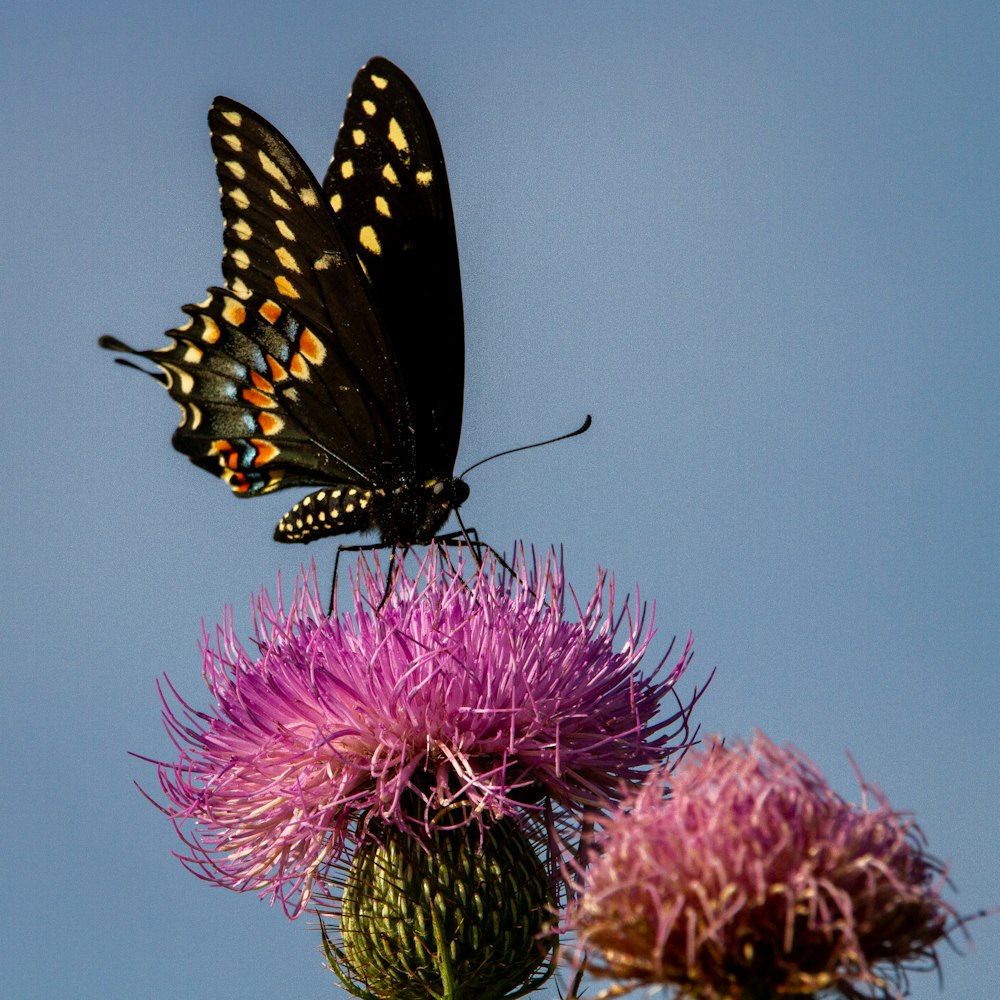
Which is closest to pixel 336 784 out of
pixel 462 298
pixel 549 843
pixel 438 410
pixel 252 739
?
pixel 252 739

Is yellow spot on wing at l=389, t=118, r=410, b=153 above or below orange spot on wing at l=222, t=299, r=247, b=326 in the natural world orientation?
above

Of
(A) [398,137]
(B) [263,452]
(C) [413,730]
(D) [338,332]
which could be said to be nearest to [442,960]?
(C) [413,730]

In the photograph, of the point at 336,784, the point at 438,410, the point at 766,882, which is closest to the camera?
the point at 766,882

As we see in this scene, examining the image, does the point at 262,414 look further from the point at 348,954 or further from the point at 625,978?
the point at 625,978

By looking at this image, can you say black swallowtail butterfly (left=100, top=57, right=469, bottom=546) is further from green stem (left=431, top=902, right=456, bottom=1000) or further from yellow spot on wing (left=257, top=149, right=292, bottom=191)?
green stem (left=431, top=902, right=456, bottom=1000)

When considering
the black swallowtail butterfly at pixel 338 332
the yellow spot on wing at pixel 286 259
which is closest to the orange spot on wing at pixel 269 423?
the black swallowtail butterfly at pixel 338 332

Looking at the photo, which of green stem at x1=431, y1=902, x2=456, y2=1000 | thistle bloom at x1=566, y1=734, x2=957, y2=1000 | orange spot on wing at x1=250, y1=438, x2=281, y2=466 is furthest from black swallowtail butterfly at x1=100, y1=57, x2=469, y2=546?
thistle bloom at x1=566, y1=734, x2=957, y2=1000

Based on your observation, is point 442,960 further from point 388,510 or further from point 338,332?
point 338,332
